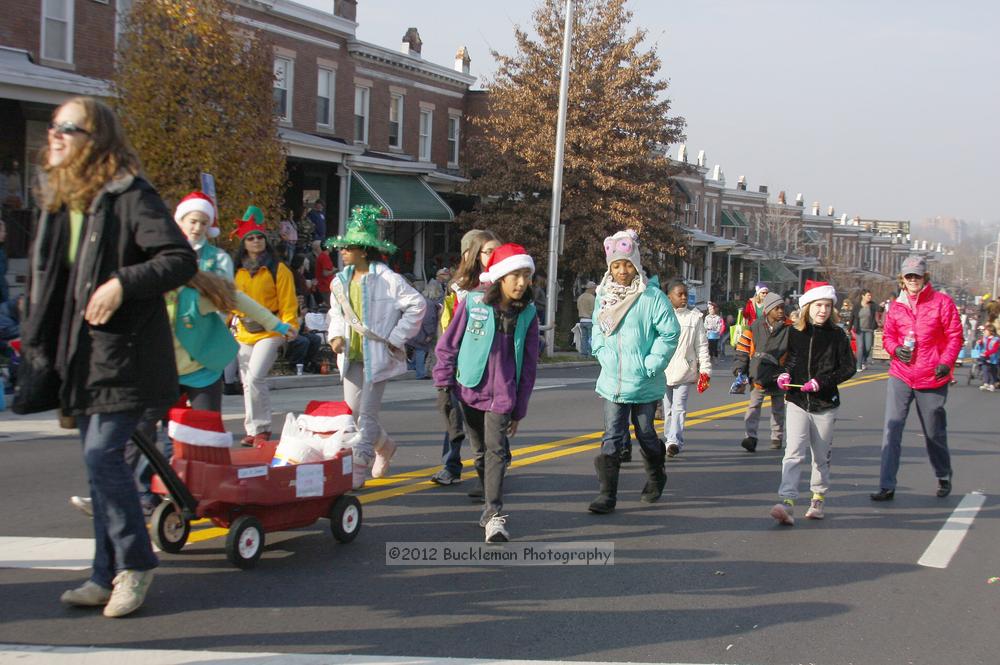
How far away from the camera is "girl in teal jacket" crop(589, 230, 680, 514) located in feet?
24.9

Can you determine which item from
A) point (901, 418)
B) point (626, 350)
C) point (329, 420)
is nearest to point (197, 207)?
point (329, 420)

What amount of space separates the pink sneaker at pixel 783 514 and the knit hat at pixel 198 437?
3884mm

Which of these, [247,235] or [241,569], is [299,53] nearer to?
[247,235]

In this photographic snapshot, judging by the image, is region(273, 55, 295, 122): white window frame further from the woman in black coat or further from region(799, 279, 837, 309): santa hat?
the woman in black coat

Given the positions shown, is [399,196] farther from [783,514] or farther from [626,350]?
[783,514]

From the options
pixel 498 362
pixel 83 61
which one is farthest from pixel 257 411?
pixel 83 61

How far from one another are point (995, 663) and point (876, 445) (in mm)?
7567

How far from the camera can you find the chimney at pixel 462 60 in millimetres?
37125

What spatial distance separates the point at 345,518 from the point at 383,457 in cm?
180

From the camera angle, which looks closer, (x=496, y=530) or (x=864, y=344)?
Answer: (x=496, y=530)

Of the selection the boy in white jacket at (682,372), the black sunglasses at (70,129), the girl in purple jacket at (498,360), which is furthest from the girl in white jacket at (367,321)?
the boy in white jacket at (682,372)

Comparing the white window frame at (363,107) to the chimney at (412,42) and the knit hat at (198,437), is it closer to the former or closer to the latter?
the chimney at (412,42)

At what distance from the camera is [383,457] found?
8164 millimetres

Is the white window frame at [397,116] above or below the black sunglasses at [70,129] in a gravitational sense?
above
